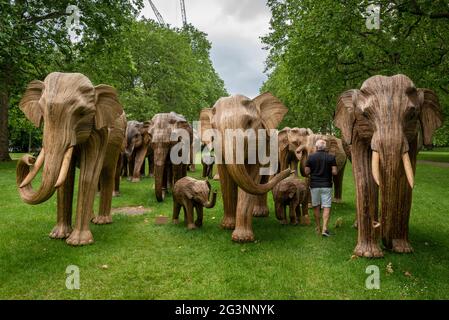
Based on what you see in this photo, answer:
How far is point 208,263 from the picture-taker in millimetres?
6082

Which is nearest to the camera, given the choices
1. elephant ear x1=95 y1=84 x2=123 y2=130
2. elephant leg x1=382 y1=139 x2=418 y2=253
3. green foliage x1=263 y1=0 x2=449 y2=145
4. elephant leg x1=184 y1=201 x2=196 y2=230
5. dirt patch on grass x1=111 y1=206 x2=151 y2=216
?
elephant leg x1=382 y1=139 x2=418 y2=253

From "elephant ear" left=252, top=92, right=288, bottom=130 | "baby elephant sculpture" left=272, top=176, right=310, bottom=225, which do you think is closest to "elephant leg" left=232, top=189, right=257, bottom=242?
"baby elephant sculpture" left=272, top=176, right=310, bottom=225

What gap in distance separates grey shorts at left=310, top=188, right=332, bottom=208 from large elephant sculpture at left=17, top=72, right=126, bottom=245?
3974mm

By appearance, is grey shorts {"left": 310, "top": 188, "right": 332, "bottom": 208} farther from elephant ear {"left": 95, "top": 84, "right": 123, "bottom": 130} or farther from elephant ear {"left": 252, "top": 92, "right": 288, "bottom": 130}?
elephant ear {"left": 95, "top": 84, "right": 123, "bottom": 130}

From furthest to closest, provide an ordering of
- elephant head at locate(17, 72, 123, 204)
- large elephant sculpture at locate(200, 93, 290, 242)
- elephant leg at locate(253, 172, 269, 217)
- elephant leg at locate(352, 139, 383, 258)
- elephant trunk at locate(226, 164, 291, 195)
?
elephant leg at locate(253, 172, 269, 217) → large elephant sculpture at locate(200, 93, 290, 242) → elephant trunk at locate(226, 164, 291, 195) → elephant leg at locate(352, 139, 383, 258) → elephant head at locate(17, 72, 123, 204)

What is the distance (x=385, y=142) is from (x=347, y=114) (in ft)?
3.96

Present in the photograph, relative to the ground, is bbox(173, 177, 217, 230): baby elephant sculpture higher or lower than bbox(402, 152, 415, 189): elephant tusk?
lower

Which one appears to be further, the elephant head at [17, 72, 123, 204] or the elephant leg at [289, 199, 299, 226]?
the elephant leg at [289, 199, 299, 226]

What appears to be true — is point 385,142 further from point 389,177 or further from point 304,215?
point 304,215

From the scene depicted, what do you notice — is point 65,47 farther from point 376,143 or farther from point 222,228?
point 376,143

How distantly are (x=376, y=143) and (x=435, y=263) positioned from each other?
2.13 metres

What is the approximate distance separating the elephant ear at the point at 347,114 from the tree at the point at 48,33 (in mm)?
14266

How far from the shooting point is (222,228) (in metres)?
8.27

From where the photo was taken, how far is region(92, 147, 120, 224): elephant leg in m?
8.63
